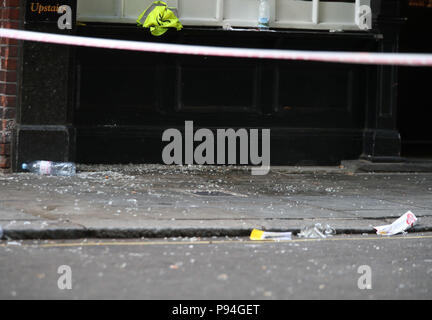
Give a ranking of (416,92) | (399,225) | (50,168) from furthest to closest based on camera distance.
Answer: (416,92) → (50,168) → (399,225)

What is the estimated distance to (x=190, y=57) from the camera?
13141 millimetres

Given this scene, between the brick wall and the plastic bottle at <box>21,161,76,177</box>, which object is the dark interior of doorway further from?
the brick wall

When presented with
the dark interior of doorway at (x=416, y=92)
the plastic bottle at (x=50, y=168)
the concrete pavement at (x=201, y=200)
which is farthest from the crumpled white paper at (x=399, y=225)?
the dark interior of doorway at (x=416, y=92)

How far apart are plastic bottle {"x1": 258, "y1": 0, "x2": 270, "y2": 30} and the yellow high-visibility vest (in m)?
1.25

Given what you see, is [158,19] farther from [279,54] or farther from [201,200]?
[279,54]

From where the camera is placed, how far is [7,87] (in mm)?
11562

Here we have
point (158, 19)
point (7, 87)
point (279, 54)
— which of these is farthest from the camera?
point (158, 19)

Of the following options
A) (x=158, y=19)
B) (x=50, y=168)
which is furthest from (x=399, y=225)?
(x=158, y=19)

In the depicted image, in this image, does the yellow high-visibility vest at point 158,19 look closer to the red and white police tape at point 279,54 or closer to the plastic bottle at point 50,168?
the plastic bottle at point 50,168

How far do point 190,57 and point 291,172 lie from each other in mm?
2322

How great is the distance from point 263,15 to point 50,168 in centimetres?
395

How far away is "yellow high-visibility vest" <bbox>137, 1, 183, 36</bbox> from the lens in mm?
12453

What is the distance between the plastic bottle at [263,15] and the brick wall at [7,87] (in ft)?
11.9

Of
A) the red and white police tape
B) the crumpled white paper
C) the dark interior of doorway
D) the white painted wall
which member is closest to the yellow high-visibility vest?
the white painted wall
